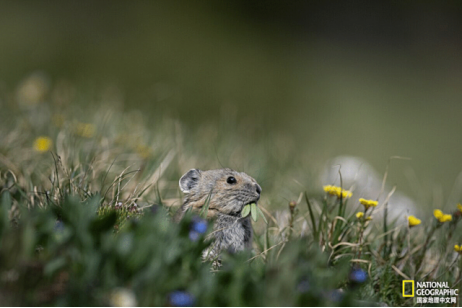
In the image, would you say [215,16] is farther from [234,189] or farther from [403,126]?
[234,189]

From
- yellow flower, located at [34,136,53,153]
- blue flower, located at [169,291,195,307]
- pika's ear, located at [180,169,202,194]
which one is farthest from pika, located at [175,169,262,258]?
Result: yellow flower, located at [34,136,53,153]

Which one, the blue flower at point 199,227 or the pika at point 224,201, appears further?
the pika at point 224,201

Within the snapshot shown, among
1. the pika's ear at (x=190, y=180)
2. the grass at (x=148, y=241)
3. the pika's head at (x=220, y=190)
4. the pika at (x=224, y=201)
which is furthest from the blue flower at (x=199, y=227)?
the pika's ear at (x=190, y=180)

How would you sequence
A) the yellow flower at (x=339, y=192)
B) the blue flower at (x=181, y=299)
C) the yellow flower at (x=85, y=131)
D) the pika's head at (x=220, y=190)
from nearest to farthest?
the blue flower at (x=181, y=299) < the pika's head at (x=220, y=190) < the yellow flower at (x=339, y=192) < the yellow flower at (x=85, y=131)

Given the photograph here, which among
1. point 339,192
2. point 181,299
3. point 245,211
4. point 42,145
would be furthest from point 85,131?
point 181,299

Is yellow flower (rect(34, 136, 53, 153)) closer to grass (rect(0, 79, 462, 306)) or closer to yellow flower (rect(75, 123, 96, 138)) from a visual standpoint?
grass (rect(0, 79, 462, 306))

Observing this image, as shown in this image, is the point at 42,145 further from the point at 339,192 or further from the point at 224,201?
the point at 339,192

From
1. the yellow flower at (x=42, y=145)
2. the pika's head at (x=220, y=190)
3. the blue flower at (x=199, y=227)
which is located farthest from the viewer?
the yellow flower at (x=42, y=145)

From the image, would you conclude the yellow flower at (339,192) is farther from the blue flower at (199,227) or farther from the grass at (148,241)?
the blue flower at (199,227)
